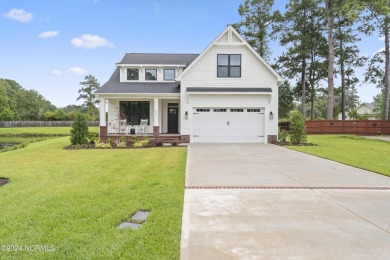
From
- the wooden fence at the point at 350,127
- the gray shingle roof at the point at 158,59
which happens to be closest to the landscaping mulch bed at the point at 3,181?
the gray shingle roof at the point at 158,59

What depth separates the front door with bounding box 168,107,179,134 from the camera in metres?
21.0

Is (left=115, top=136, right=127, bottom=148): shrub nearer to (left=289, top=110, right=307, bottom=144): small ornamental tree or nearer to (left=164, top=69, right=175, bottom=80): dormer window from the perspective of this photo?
(left=164, top=69, right=175, bottom=80): dormer window

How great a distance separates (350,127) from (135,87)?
2082cm

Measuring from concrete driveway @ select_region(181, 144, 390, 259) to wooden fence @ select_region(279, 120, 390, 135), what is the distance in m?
21.1

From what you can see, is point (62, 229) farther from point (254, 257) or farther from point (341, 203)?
point (341, 203)

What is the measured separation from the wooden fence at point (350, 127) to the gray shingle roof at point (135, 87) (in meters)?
15.5

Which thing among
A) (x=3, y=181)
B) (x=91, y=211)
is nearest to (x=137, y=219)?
(x=91, y=211)

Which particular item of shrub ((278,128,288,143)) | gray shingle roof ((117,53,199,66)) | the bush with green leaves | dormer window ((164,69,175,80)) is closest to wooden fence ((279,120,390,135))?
shrub ((278,128,288,143))

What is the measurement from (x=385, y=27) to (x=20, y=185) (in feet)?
109

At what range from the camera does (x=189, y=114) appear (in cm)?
1822

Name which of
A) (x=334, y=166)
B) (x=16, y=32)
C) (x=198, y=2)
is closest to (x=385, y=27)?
(x=198, y=2)

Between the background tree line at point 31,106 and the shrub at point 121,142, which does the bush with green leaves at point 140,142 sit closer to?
the shrub at point 121,142

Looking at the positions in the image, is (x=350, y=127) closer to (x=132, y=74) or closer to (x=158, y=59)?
(x=158, y=59)

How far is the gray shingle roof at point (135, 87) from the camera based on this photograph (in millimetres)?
18922
